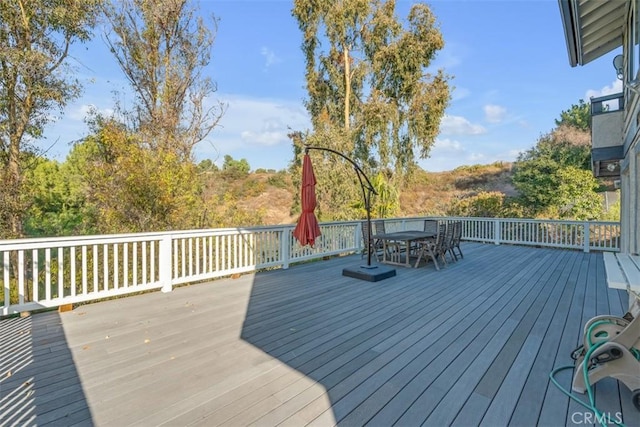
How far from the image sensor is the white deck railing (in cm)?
355

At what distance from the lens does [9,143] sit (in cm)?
602

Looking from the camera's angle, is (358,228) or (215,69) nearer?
(358,228)

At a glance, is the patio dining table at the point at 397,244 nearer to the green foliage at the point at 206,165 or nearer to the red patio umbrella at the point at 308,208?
the red patio umbrella at the point at 308,208

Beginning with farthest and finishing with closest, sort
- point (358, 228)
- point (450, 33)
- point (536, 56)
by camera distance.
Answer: point (450, 33) → point (536, 56) → point (358, 228)

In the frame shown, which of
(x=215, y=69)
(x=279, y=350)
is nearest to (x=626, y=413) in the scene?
(x=279, y=350)

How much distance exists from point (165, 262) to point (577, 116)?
22899mm

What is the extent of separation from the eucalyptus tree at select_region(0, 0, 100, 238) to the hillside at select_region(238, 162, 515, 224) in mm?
12687

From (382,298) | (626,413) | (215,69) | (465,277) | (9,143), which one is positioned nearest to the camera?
(626,413)

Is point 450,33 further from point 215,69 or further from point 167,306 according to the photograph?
point 167,306

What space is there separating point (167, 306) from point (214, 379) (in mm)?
2011

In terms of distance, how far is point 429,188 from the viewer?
22109 millimetres

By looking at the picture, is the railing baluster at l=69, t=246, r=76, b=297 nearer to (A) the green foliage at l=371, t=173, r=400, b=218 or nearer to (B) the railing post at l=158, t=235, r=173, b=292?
(B) the railing post at l=158, t=235, r=173, b=292

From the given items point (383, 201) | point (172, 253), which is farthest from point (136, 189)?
point (383, 201)

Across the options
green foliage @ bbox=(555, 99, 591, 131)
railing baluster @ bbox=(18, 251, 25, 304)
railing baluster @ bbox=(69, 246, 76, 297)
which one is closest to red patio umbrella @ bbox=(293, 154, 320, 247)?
railing baluster @ bbox=(69, 246, 76, 297)
